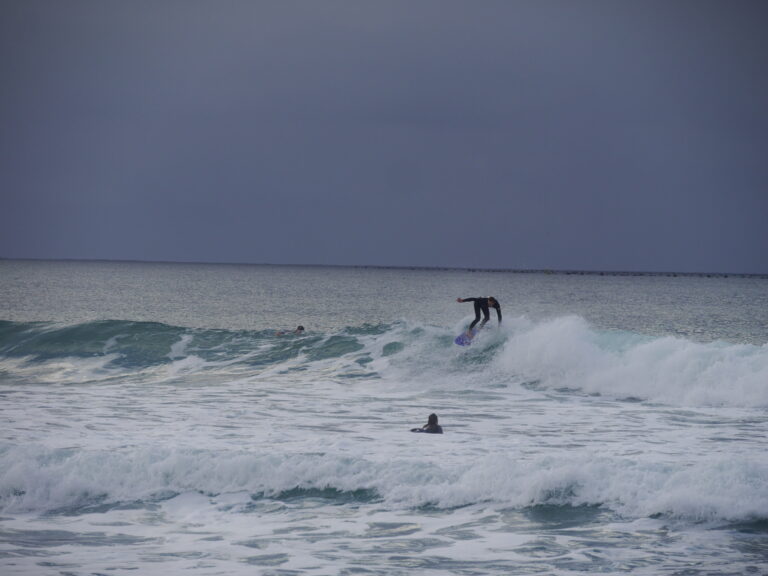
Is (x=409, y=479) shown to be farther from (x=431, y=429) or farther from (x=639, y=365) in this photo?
(x=639, y=365)

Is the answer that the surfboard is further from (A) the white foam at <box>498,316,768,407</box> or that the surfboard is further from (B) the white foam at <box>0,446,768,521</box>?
(B) the white foam at <box>0,446,768,521</box>

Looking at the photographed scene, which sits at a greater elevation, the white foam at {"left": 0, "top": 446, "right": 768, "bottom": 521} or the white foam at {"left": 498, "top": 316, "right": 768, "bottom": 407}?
the white foam at {"left": 498, "top": 316, "right": 768, "bottom": 407}

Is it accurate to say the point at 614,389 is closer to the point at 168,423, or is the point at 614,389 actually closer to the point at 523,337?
the point at 523,337

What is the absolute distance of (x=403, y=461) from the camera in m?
15.1

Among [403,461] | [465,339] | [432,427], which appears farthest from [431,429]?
[465,339]

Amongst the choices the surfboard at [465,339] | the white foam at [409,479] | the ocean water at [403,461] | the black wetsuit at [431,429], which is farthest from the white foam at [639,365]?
the white foam at [409,479]

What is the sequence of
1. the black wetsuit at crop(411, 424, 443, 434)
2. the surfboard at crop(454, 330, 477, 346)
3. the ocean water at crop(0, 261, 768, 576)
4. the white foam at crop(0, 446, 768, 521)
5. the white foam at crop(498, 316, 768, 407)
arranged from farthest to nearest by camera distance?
the surfboard at crop(454, 330, 477, 346), the white foam at crop(498, 316, 768, 407), the black wetsuit at crop(411, 424, 443, 434), the white foam at crop(0, 446, 768, 521), the ocean water at crop(0, 261, 768, 576)

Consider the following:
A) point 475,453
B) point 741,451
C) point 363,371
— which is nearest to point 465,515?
point 475,453

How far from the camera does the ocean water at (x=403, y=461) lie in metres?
11.6

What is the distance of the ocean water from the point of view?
38.1 feet

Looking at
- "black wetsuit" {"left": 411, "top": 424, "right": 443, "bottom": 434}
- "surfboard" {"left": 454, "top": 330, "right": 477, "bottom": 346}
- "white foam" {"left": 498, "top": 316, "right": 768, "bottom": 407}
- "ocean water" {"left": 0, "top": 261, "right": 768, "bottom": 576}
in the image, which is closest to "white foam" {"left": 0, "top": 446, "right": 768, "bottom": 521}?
"ocean water" {"left": 0, "top": 261, "right": 768, "bottom": 576}

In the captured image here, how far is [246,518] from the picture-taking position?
13281mm

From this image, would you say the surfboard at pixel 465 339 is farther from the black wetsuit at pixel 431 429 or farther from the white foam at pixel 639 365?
the black wetsuit at pixel 431 429

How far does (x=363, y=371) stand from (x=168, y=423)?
37.6 ft
